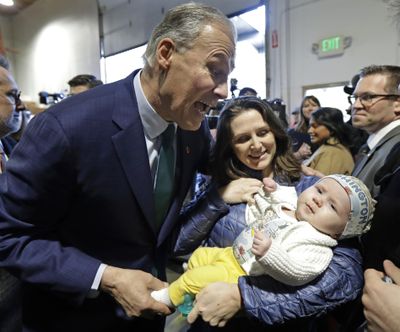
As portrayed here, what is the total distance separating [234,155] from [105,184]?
0.71 meters

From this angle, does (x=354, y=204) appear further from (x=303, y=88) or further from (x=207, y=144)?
(x=303, y=88)

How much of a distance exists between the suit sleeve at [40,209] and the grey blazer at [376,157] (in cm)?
184

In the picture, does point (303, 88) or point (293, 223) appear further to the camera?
point (303, 88)

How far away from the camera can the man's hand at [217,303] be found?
108 cm

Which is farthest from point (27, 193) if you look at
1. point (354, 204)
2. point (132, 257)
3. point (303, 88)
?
point (303, 88)

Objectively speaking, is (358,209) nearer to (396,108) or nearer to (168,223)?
(168,223)

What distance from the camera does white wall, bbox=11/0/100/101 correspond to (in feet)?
27.3

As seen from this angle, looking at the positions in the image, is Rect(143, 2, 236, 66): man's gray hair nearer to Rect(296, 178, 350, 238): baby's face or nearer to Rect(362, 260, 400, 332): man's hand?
Rect(296, 178, 350, 238): baby's face

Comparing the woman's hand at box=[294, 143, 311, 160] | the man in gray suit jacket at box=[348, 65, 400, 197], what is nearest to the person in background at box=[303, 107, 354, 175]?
the woman's hand at box=[294, 143, 311, 160]

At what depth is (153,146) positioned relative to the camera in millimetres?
1229

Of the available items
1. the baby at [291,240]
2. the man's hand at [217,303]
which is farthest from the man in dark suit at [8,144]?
the man's hand at [217,303]

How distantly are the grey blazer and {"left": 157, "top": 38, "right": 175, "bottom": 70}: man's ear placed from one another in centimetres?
160

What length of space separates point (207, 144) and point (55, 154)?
31.1 inches

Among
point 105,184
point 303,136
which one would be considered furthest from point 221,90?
point 303,136
